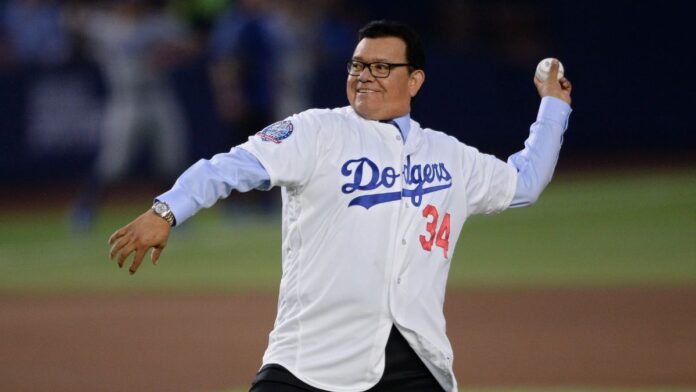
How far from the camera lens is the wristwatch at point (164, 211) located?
4.87 meters

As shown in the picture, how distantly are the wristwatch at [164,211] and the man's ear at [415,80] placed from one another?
4.42 feet

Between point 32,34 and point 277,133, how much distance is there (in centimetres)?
1675

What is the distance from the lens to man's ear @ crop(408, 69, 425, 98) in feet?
18.9

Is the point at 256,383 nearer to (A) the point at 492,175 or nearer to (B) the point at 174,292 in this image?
(A) the point at 492,175

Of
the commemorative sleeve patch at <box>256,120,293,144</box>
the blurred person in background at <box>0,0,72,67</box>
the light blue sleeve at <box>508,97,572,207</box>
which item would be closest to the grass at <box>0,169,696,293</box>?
the blurred person in background at <box>0,0,72,67</box>

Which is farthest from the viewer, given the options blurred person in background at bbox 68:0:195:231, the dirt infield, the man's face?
blurred person in background at bbox 68:0:195:231

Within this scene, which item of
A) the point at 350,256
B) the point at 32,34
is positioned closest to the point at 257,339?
the point at 350,256

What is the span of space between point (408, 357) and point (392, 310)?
0.74 ft

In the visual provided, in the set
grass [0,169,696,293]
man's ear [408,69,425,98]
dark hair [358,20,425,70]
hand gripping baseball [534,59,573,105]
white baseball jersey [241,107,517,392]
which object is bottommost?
grass [0,169,696,293]

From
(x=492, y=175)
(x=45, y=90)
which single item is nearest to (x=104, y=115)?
(x=45, y=90)

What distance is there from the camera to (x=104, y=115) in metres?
20.3

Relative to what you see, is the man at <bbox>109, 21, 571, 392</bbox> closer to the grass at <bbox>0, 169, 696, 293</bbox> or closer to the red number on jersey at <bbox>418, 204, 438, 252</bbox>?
the red number on jersey at <bbox>418, 204, 438, 252</bbox>

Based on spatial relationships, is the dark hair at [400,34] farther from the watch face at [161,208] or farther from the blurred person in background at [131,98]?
the blurred person in background at [131,98]

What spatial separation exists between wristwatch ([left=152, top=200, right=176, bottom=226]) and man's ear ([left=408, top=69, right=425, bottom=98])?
4.42 feet
